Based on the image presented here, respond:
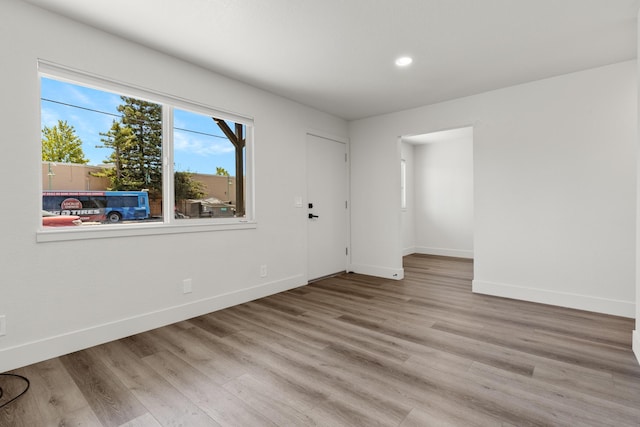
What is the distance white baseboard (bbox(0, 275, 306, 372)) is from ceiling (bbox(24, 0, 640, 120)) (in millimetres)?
2406

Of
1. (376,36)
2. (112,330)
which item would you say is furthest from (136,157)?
(376,36)

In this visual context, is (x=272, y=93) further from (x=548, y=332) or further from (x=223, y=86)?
(x=548, y=332)

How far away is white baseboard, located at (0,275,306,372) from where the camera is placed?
2135 mm

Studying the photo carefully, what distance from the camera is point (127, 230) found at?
2.65 meters

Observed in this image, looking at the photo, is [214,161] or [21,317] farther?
[214,161]

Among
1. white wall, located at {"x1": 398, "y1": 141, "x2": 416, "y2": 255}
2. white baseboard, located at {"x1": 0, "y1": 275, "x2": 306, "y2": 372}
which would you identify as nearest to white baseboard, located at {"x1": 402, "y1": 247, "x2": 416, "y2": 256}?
white wall, located at {"x1": 398, "y1": 141, "x2": 416, "y2": 255}

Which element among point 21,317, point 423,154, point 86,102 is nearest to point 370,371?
point 21,317

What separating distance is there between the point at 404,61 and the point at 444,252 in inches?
192

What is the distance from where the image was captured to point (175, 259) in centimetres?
298

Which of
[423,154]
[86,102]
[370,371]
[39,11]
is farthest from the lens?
[423,154]

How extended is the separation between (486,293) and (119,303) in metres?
3.99

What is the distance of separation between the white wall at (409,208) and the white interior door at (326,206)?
90.8 inches

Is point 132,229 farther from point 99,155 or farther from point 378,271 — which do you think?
point 378,271

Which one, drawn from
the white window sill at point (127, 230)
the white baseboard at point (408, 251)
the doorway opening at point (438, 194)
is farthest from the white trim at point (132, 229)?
the white baseboard at point (408, 251)
